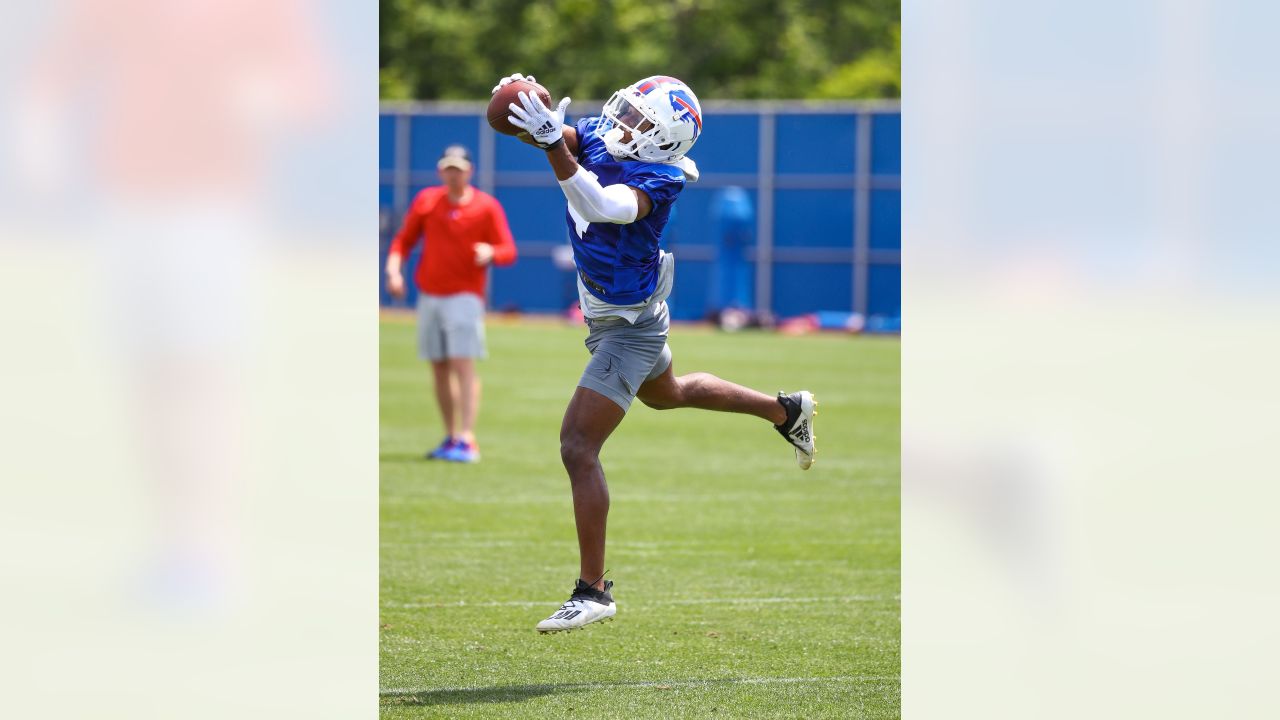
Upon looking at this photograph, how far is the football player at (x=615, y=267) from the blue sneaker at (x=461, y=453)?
5835 millimetres

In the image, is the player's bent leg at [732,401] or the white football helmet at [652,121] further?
the player's bent leg at [732,401]

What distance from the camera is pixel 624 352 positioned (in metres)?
6.09

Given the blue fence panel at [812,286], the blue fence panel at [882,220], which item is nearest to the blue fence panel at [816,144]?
the blue fence panel at [882,220]

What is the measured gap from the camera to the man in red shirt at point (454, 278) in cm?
1210

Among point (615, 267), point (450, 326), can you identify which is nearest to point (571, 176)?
point (615, 267)

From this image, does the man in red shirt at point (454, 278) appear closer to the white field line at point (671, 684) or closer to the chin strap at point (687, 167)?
the chin strap at point (687, 167)

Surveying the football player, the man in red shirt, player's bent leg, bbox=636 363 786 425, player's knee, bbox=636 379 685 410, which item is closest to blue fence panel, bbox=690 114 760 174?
the man in red shirt

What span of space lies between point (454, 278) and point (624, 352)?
6421 millimetres

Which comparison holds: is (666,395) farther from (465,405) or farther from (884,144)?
(884,144)
